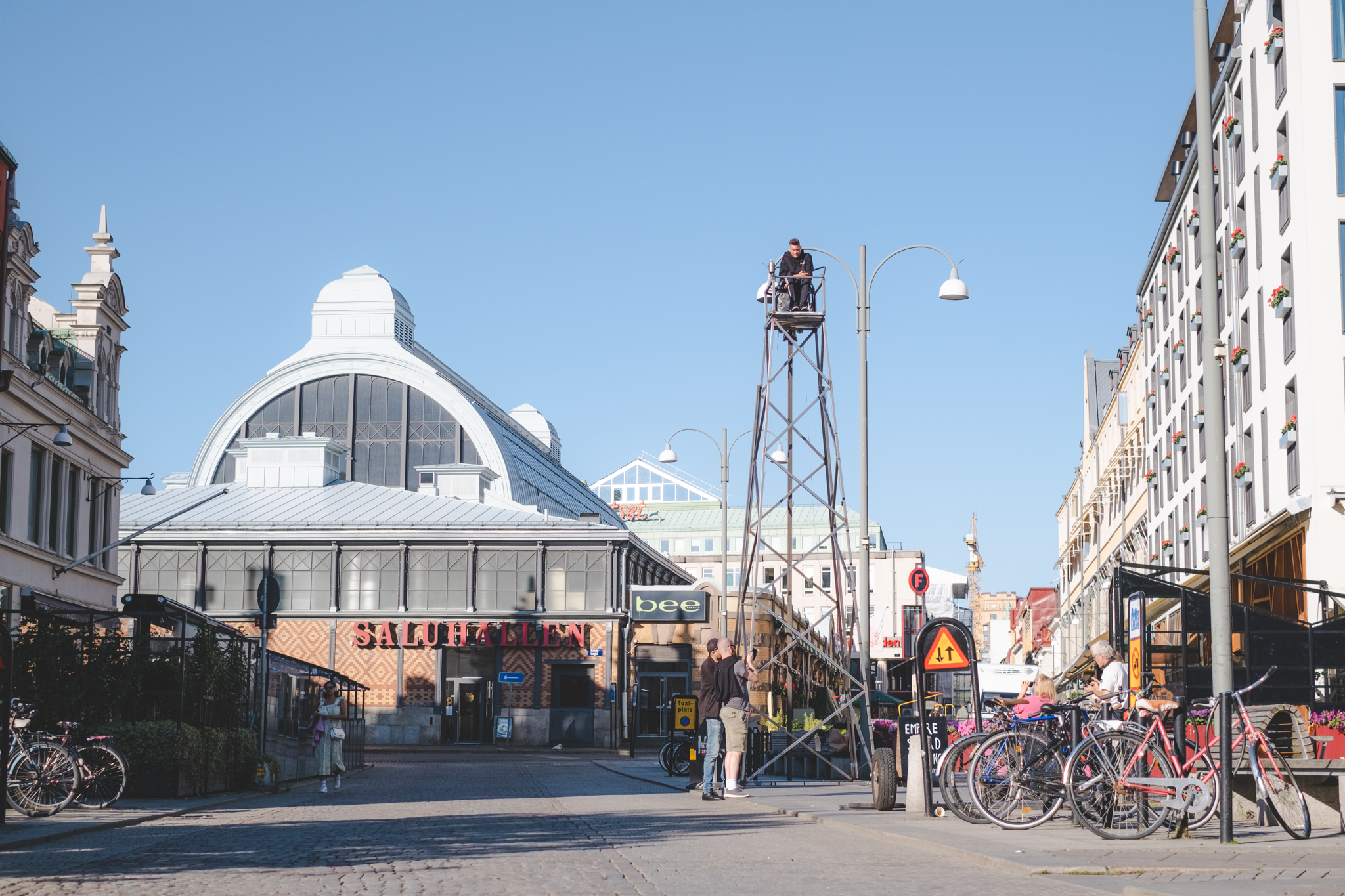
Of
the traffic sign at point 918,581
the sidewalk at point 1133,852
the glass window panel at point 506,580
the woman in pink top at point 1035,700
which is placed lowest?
the sidewalk at point 1133,852

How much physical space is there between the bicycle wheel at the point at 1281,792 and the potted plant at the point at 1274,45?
22936mm

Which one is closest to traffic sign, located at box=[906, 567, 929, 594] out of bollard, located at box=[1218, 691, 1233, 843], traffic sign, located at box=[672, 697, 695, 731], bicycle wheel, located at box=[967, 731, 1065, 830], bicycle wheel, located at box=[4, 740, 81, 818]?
traffic sign, located at box=[672, 697, 695, 731]

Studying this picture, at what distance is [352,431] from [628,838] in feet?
190

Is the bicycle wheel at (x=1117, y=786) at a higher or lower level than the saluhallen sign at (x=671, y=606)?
lower

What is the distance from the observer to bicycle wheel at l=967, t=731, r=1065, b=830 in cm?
1292

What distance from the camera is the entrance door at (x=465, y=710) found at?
57.3 m

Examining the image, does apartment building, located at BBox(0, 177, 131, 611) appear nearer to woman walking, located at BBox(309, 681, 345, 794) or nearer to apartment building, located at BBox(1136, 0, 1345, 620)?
woman walking, located at BBox(309, 681, 345, 794)

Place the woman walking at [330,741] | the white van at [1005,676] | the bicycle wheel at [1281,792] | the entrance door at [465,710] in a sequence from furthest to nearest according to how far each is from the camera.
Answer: the white van at [1005,676] < the entrance door at [465,710] < the woman walking at [330,741] < the bicycle wheel at [1281,792]

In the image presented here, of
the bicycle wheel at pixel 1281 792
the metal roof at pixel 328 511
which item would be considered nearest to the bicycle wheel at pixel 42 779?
the bicycle wheel at pixel 1281 792

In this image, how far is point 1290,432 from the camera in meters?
31.0

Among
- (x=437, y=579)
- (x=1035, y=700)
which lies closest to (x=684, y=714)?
(x=1035, y=700)

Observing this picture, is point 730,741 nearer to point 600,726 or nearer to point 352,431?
point 600,726

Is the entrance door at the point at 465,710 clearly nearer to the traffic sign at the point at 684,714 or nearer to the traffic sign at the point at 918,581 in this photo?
the traffic sign at the point at 918,581

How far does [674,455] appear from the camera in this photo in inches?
1812
